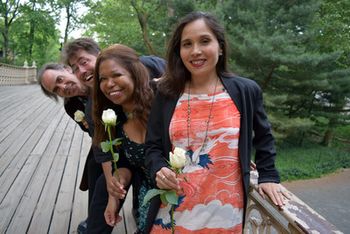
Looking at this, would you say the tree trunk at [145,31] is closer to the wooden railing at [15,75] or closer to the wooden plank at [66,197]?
the wooden railing at [15,75]

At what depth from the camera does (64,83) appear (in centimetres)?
193

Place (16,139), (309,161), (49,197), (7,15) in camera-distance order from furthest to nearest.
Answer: (7,15), (309,161), (16,139), (49,197)

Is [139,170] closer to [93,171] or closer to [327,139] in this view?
[93,171]

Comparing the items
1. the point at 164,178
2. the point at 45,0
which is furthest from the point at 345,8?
the point at 45,0

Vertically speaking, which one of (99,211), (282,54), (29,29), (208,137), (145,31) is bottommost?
(99,211)

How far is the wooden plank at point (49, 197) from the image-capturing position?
2.53 metres

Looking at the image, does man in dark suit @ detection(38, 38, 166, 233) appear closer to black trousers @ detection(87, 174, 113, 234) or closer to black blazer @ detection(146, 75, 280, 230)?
black trousers @ detection(87, 174, 113, 234)

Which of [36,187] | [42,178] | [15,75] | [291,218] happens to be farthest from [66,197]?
[15,75]

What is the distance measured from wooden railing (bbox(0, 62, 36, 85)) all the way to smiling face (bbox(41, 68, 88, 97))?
47.5 feet

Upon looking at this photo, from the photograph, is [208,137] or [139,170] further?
[139,170]

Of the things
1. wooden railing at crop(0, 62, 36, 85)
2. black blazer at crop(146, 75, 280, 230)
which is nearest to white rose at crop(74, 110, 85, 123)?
black blazer at crop(146, 75, 280, 230)

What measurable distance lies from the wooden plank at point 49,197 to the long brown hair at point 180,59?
1650 mm

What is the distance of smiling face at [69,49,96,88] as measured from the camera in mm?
1823

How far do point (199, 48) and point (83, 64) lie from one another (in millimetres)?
781
